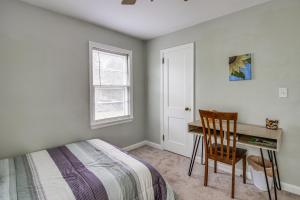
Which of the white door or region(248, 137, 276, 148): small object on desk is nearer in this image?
region(248, 137, 276, 148): small object on desk

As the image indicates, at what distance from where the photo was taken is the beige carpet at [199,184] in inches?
75.6

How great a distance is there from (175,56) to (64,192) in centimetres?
270

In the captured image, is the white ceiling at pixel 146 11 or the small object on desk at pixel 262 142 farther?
the white ceiling at pixel 146 11

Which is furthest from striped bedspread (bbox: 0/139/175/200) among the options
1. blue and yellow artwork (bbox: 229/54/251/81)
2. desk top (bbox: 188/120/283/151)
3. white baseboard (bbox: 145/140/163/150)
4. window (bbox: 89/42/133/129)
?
blue and yellow artwork (bbox: 229/54/251/81)

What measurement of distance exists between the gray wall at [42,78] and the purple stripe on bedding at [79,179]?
54 cm

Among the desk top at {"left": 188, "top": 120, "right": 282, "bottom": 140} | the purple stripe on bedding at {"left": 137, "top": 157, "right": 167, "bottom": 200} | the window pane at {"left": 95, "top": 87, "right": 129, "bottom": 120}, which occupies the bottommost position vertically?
the purple stripe on bedding at {"left": 137, "top": 157, "right": 167, "bottom": 200}

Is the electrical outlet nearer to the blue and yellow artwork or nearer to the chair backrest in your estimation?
the blue and yellow artwork

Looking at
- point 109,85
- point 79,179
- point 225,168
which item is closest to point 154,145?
point 225,168

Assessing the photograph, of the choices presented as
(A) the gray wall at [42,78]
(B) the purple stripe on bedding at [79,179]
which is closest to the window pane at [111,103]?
(A) the gray wall at [42,78]

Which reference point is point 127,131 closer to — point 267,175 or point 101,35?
point 101,35

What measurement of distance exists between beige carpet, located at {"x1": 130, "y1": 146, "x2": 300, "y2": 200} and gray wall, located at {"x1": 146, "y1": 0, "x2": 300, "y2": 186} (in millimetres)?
467

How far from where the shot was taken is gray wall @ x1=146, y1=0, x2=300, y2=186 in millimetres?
1946

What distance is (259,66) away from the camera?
2170mm

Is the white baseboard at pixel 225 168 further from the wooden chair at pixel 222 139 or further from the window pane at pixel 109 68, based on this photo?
the window pane at pixel 109 68
